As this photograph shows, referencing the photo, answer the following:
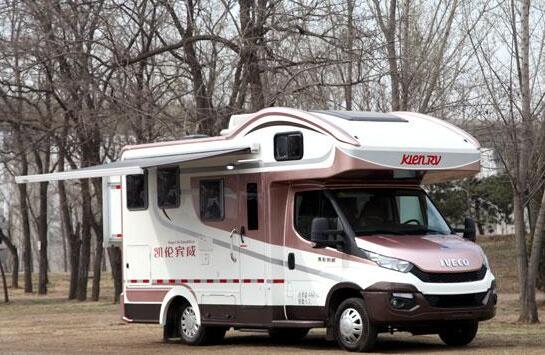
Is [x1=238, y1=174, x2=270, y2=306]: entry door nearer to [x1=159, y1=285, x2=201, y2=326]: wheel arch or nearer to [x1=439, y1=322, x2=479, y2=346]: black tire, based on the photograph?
[x1=159, y1=285, x2=201, y2=326]: wheel arch

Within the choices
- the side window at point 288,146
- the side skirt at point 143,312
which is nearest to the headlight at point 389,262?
the side window at point 288,146

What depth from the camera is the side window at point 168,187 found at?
16.2 metres

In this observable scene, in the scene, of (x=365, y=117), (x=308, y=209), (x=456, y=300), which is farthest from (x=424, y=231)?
(x=365, y=117)

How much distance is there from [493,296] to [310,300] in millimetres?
2335

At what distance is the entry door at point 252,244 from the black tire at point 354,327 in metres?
1.34

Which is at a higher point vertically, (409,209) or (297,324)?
(409,209)

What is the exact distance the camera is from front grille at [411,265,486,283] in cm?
1323

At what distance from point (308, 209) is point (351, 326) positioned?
1.76 m

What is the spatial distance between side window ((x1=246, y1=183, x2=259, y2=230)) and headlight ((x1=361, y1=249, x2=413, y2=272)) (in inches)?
79.0

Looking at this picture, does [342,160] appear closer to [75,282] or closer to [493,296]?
[493,296]

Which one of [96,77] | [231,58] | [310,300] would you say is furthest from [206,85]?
[310,300]

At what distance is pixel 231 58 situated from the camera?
2239 centimetres

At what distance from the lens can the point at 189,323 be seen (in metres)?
16.0

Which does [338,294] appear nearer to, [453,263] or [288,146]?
[453,263]
